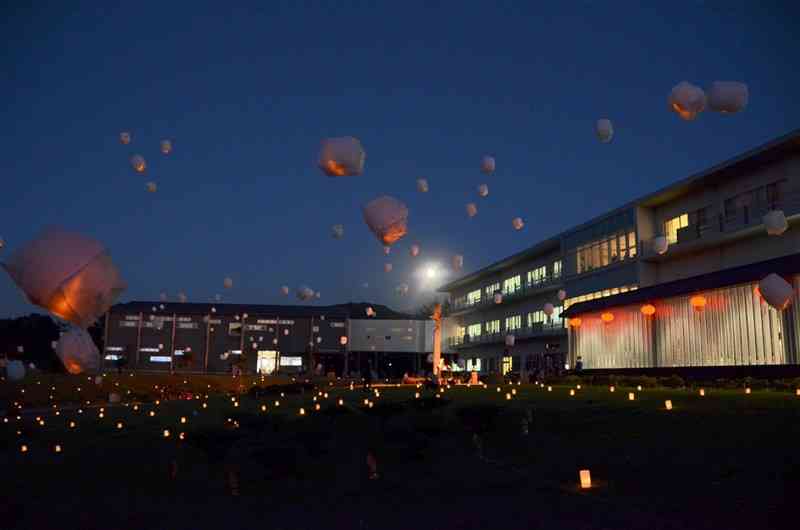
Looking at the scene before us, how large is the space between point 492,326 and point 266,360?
35.1 meters

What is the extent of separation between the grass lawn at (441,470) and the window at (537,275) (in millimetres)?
39432

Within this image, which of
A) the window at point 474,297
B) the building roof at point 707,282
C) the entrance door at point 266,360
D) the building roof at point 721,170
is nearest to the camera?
the building roof at point 707,282

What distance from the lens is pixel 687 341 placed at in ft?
96.5

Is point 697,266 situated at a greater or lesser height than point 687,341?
greater

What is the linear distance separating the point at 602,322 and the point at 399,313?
5957 cm

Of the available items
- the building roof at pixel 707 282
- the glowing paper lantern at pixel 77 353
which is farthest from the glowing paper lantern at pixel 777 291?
the glowing paper lantern at pixel 77 353

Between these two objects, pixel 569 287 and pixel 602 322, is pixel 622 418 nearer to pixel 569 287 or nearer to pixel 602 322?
pixel 602 322

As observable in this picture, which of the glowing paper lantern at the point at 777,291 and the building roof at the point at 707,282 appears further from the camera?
the building roof at the point at 707,282

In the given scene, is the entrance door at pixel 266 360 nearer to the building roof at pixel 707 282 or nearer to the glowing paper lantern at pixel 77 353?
the building roof at pixel 707 282

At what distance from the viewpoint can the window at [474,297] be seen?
235 feet

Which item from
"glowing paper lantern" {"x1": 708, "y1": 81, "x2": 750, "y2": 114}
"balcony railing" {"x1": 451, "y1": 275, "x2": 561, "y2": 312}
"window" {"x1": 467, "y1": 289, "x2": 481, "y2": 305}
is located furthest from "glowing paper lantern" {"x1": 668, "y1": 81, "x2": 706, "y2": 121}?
"window" {"x1": 467, "y1": 289, "x2": 481, "y2": 305}

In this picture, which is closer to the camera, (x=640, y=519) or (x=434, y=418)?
(x=640, y=519)

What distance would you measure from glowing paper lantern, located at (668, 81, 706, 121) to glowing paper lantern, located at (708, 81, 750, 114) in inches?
9.9

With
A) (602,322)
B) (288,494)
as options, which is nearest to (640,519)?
(288,494)
